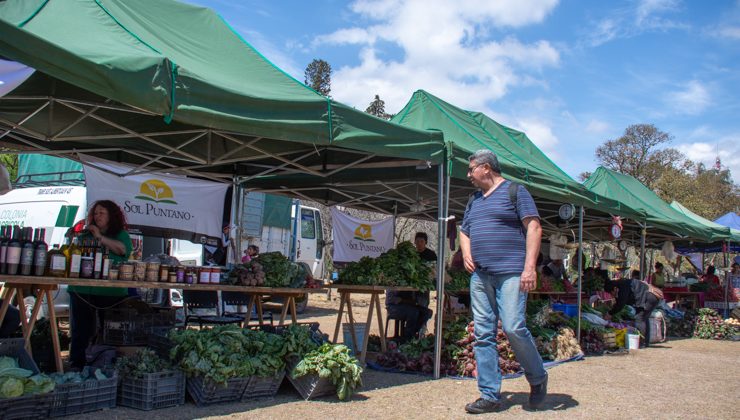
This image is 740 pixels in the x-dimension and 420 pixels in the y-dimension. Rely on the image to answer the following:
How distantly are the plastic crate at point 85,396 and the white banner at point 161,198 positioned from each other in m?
3.24

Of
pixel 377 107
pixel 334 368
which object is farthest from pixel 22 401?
pixel 377 107

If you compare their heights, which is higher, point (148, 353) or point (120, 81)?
point (120, 81)

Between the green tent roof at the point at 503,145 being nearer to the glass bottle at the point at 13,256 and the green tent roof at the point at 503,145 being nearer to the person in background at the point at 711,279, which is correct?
the glass bottle at the point at 13,256

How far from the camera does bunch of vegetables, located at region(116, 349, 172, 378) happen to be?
5055mm

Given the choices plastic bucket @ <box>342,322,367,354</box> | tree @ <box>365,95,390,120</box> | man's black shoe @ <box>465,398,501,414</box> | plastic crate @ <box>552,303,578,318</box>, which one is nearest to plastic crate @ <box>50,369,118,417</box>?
man's black shoe @ <box>465,398,501,414</box>

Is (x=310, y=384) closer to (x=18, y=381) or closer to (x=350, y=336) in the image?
(x=18, y=381)

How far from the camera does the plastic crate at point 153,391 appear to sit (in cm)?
495

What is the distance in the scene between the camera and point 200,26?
22.6 ft

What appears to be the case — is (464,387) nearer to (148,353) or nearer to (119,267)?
(148,353)

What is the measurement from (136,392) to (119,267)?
1.15 metres

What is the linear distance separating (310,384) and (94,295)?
95.6 inches

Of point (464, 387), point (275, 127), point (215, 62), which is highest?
point (215, 62)

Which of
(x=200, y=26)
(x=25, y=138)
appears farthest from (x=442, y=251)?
(x=25, y=138)

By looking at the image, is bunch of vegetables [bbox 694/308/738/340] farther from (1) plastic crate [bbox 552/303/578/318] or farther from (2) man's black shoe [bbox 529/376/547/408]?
(2) man's black shoe [bbox 529/376/547/408]
